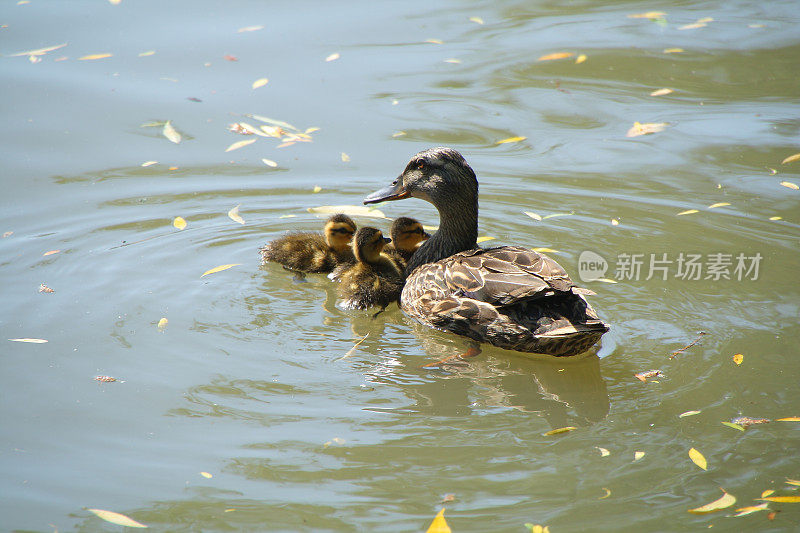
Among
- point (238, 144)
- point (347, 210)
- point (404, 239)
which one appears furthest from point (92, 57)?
point (404, 239)

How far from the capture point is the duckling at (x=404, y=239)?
20.9 ft

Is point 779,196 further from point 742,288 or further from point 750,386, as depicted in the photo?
point 750,386

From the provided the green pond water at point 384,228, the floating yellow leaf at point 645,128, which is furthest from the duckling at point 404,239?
the floating yellow leaf at point 645,128

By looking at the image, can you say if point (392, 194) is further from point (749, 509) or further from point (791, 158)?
point (791, 158)

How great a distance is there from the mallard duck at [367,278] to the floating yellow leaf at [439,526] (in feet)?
7.65

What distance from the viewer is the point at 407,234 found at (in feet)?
21.0

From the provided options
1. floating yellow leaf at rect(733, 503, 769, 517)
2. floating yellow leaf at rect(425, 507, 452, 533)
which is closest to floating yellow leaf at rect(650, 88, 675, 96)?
floating yellow leaf at rect(733, 503, 769, 517)

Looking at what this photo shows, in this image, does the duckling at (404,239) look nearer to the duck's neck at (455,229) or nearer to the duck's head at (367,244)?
the duck's neck at (455,229)

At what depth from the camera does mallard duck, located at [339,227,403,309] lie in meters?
→ 5.69

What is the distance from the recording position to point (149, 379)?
464cm

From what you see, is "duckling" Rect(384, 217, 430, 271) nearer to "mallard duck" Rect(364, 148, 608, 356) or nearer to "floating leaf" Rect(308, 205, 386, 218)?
"mallard duck" Rect(364, 148, 608, 356)

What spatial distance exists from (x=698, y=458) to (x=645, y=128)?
5206 mm

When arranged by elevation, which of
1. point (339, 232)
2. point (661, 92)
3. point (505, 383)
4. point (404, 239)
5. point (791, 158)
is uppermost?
point (661, 92)

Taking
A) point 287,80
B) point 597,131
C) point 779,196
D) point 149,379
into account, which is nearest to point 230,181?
point 287,80
